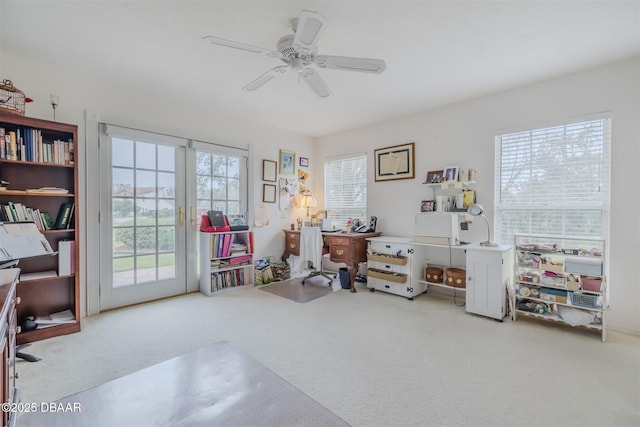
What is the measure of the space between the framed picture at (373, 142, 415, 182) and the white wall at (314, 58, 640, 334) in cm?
9

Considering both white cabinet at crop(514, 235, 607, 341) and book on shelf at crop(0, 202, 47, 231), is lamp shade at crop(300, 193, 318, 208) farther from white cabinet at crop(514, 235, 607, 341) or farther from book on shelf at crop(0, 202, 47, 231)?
book on shelf at crop(0, 202, 47, 231)

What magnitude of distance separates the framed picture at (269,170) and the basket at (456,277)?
115 inches

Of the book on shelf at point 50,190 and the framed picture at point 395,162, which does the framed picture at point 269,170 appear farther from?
the book on shelf at point 50,190

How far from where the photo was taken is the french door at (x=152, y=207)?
3.05 m

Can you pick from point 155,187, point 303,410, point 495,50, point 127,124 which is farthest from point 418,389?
point 127,124

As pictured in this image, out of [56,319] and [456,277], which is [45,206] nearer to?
[56,319]

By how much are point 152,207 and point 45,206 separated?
3.05 feet

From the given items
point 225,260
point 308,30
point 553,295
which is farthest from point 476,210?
point 225,260

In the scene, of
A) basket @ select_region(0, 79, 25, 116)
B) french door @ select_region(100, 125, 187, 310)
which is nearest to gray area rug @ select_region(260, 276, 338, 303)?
french door @ select_region(100, 125, 187, 310)

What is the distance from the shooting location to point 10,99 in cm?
227

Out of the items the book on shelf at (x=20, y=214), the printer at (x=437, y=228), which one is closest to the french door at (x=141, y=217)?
the book on shelf at (x=20, y=214)

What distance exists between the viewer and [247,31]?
213 centimetres

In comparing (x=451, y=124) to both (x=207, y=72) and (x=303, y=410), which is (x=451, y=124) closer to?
(x=207, y=72)

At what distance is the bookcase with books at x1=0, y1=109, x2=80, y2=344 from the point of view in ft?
7.59
